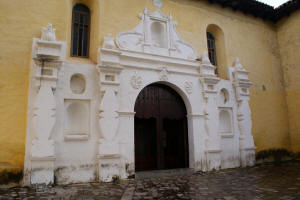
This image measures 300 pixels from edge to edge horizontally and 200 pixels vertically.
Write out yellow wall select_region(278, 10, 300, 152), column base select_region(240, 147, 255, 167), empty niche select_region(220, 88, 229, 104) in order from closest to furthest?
1. column base select_region(240, 147, 255, 167)
2. empty niche select_region(220, 88, 229, 104)
3. yellow wall select_region(278, 10, 300, 152)

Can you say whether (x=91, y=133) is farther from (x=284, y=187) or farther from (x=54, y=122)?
(x=284, y=187)

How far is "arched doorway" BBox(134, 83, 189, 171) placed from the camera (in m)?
7.31

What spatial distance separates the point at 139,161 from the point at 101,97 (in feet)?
7.77

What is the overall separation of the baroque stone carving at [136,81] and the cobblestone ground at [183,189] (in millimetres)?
2689

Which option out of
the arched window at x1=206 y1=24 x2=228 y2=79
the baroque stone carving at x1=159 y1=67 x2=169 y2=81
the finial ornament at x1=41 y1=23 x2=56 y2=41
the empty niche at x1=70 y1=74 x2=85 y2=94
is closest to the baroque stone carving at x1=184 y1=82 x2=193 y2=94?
the baroque stone carving at x1=159 y1=67 x2=169 y2=81

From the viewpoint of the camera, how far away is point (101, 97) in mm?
6418

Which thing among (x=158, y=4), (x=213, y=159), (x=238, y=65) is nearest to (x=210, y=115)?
(x=213, y=159)

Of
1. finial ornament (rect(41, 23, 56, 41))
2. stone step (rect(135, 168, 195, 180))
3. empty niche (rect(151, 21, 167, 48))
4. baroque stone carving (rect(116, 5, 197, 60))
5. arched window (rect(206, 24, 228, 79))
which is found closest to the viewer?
finial ornament (rect(41, 23, 56, 41))

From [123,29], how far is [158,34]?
140 centimetres

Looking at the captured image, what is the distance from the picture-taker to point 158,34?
809cm

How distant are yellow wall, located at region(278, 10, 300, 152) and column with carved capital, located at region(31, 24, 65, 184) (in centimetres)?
939

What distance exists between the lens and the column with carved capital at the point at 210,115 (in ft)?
25.0

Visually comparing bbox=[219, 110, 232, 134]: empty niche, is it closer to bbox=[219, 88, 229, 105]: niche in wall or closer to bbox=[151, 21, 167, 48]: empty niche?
bbox=[219, 88, 229, 105]: niche in wall

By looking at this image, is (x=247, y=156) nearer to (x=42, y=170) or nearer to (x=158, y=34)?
(x=158, y=34)
